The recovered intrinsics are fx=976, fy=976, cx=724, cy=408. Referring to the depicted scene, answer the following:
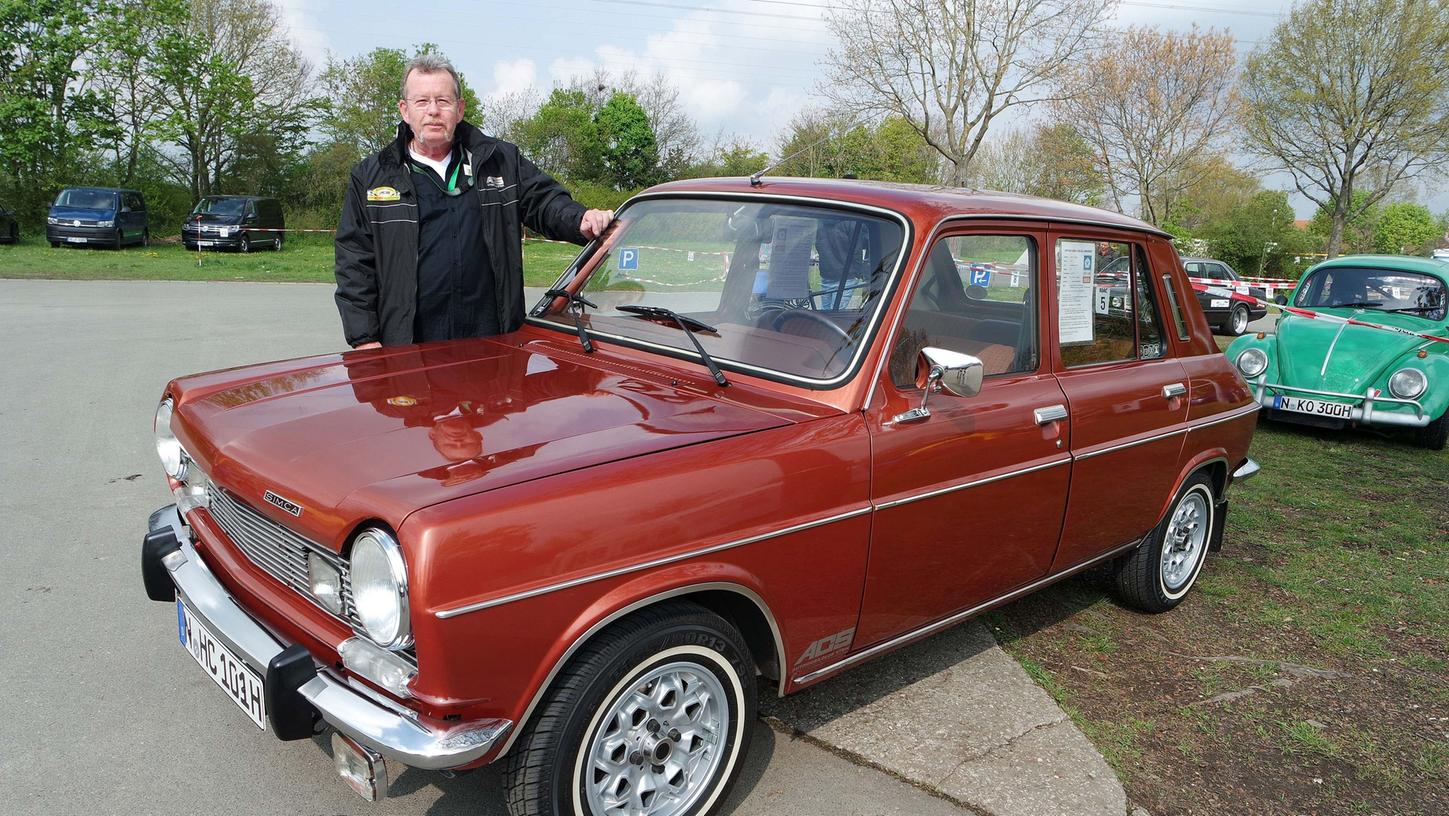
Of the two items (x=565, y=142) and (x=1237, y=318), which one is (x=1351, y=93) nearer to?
(x=1237, y=318)

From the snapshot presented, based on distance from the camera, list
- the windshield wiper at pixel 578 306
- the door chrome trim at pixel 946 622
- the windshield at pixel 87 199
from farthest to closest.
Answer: the windshield at pixel 87 199 → the windshield wiper at pixel 578 306 → the door chrome trim at pixel 946 622

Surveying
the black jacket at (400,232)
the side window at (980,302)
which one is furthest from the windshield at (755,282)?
the black jacket at (400,232)

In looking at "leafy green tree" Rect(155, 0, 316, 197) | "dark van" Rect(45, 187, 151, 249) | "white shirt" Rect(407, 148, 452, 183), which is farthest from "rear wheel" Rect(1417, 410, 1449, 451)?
"leafy green tree" Rect(155, 0, 316, 197)

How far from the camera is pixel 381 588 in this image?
217 cm

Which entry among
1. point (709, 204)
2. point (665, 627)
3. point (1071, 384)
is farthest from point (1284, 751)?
point (709, 204)

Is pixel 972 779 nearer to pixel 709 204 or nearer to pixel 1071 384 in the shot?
pixel 1071 384

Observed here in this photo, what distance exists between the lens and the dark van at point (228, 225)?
1007 inches

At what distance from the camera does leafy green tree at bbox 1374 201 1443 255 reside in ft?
197

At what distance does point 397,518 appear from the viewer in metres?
2.11

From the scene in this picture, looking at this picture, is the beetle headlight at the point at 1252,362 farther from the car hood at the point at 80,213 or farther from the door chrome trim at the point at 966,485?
the car hood at the point at 80,213

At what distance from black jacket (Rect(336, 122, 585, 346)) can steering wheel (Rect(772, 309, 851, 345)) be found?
1.34 m

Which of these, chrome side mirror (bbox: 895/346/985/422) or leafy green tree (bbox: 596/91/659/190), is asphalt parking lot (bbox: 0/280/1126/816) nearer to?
chrome side mirror (bbox: 895/346/985/422)

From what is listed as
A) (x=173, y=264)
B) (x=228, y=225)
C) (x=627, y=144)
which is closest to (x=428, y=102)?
(x=173, y=264)

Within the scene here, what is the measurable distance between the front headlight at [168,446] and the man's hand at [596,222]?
171 centimetres
